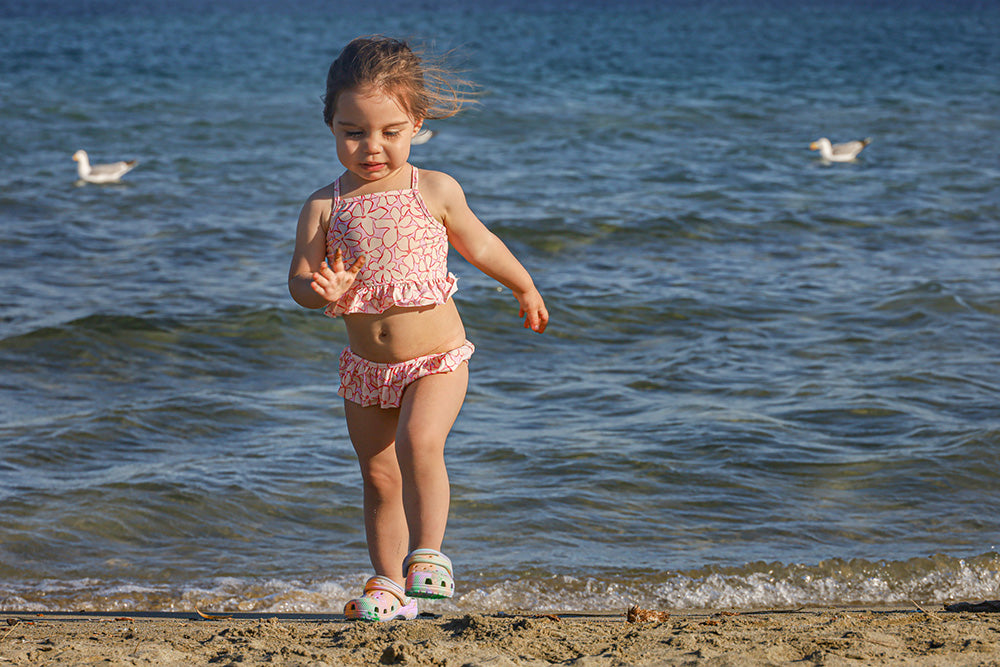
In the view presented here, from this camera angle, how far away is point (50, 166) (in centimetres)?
1386

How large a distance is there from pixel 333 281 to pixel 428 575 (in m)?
0.84

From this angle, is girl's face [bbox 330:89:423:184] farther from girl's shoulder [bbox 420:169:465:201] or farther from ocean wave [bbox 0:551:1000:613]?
ocean wave [bbox 0:551:1000:613]

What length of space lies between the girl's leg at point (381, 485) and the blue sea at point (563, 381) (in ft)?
2.29

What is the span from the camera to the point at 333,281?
9.32ft

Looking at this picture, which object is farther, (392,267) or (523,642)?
(392,267)

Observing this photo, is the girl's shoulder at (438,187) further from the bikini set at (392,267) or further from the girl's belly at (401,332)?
the girl's belly at (401,332)

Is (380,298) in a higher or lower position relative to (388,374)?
higher

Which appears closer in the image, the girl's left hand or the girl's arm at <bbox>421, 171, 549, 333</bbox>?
the girl's arm at <bbox>421, 171, 549, 333</bbox>

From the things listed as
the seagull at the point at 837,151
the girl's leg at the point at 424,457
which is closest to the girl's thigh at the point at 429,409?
the girl's leg at the point at 424,457

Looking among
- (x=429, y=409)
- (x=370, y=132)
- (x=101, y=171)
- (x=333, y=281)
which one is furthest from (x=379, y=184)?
(x=101, y=171)

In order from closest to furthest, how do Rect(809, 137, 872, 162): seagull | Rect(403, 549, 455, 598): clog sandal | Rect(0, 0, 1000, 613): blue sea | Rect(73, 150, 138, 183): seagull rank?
1. Rect(403, 549, 455, 598): clog sandal
2. Rect(0, 0, 1000, 613): blue sea
3. Rect(73, 150, 138, 183): seagull
4. Rect(809, 137, 872, 162): seagull

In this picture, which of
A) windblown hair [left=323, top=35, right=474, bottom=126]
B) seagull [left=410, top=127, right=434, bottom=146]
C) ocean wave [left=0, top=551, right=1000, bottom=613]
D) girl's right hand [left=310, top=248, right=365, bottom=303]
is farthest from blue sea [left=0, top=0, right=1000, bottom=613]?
girl's right hand [left=310, top=248, right=365, bottom=303]

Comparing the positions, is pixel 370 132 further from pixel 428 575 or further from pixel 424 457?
pixel 428 575

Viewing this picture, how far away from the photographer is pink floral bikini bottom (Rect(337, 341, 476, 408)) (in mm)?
3158
